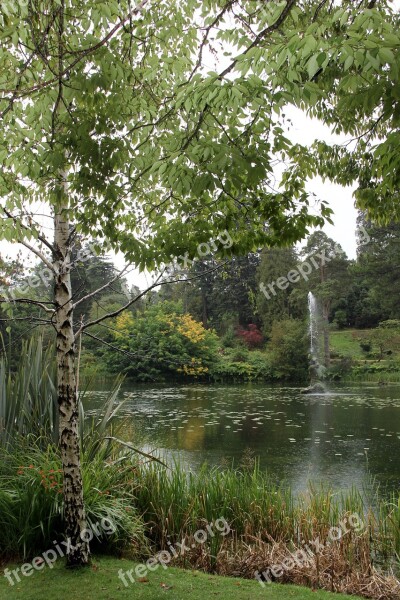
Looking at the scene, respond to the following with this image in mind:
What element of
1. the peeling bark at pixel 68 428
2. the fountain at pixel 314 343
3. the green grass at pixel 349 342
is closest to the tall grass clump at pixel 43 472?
the peeling bark at pixel 68 428

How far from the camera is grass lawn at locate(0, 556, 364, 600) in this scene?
3184 mm

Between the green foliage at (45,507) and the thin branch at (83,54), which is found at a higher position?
the thin branch at (83,54)

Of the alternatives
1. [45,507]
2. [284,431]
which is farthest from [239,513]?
[284,431]

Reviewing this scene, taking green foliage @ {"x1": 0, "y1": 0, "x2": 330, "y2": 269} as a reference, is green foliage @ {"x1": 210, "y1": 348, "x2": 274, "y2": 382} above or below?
below

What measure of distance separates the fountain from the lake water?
221 inches

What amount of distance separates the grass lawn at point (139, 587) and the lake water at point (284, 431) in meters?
1.90

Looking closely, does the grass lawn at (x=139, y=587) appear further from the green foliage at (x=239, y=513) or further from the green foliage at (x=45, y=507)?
the green foliage at (x=239, y=513)

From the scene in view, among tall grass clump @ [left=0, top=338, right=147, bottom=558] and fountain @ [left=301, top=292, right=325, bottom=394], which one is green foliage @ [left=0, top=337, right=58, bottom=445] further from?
fountain @ [left=301, top=292, right=325, bottom=394]

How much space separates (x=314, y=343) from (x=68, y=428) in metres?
29.0

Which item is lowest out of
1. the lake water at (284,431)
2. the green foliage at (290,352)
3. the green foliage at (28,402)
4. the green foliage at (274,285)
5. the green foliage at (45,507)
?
the lake water at (284,431)

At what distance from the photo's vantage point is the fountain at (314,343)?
94.1ft

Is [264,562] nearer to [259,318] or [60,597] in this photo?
[60,597]

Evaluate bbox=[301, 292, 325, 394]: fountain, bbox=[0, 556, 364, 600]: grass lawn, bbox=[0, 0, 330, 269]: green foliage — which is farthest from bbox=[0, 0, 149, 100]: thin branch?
bbox=[301, 292, 325, 394]: fountain

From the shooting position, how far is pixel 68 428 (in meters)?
3.44
